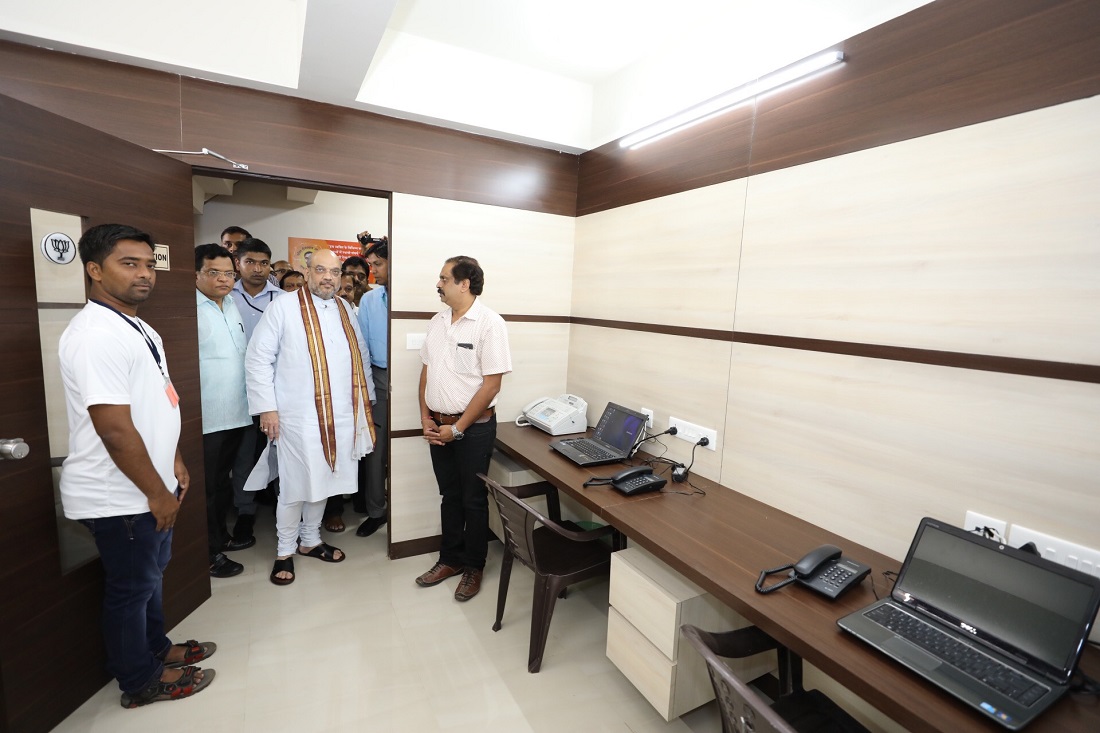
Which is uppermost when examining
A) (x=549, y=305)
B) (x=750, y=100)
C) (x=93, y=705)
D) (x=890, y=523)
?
(x=750, y=100)

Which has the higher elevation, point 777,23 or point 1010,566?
point 777,23

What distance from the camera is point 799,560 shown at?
1.54m

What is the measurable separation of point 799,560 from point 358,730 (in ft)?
5.52

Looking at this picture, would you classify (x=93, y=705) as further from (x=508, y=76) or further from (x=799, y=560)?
(x=508, y=76)

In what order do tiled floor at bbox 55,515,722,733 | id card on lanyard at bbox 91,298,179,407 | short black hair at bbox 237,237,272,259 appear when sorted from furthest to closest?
short black hair at bbox 237,237,272,259, tiled floor at bbox 55,515,722,733, id card on lanyard at bbox 91,298,179,407

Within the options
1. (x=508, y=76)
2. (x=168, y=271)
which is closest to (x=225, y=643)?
(x=168, y=271)

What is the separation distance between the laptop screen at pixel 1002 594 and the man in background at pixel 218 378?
10.1 feet

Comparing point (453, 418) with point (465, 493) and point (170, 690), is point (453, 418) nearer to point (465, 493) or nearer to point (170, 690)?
point (465, 493)

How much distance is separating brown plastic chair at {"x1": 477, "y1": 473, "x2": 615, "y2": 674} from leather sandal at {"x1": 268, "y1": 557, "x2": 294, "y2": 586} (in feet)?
4.39

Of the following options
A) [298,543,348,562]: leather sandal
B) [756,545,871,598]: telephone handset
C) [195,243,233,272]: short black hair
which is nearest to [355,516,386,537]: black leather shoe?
[298,543,348,562]: leather sandal

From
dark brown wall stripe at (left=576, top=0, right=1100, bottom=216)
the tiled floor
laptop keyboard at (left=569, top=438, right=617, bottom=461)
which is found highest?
dark brown wall stripe at (left=576, top=0, right=1100, bottom=216)

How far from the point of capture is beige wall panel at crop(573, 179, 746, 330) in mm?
2182

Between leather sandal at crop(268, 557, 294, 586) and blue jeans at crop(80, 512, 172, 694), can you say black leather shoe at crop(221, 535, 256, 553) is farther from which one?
blue jeans at crop(80, 512, 172, 694)

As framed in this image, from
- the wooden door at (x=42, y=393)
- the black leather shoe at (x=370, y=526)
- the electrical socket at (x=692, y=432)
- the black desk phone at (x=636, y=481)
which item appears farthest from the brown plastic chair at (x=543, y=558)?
the wooden door at (x=42, y=393)
